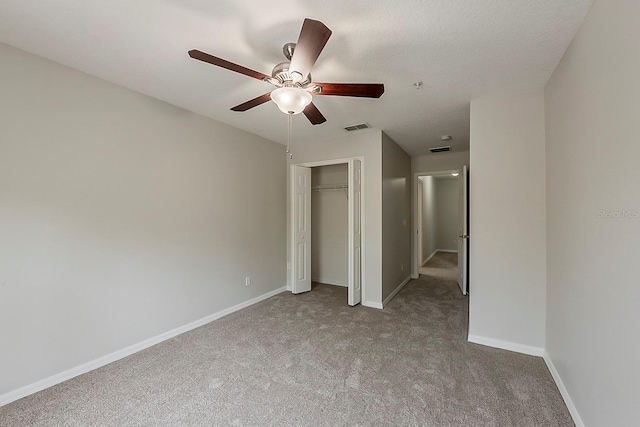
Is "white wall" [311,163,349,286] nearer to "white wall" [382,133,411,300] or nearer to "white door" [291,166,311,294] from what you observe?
"white door" [291,166,311,294]

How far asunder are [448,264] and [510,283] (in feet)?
15.3

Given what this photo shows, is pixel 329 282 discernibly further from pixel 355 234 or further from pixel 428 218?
pixel 428 218

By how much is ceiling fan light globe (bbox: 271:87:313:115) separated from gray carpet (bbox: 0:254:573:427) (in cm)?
204

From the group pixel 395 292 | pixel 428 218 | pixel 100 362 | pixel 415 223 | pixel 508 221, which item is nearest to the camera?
pixel 100 362

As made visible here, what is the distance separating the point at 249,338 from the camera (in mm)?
2812

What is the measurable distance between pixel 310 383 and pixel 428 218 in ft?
22.0

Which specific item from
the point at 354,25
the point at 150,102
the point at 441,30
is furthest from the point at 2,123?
the point at 441,30

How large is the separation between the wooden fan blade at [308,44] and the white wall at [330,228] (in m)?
3.22

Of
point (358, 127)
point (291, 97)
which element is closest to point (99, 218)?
point (291, 97)

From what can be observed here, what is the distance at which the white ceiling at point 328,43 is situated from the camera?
1528mm

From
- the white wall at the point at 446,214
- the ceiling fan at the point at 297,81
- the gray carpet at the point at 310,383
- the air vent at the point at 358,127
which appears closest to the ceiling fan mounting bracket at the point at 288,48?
the ceiling fan at the point at 297,81

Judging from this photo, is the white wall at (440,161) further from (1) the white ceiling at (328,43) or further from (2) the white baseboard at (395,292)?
(1) the white ceiling at (328,43)

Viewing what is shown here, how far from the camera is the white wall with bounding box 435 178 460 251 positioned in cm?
902

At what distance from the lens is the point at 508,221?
2.55m
